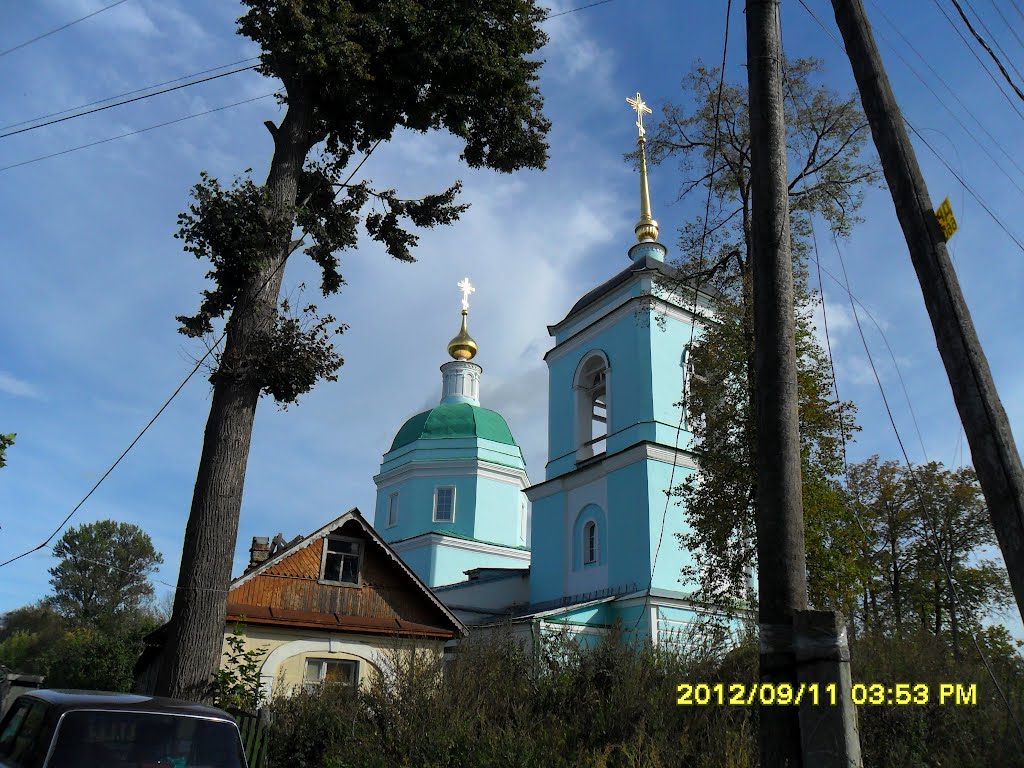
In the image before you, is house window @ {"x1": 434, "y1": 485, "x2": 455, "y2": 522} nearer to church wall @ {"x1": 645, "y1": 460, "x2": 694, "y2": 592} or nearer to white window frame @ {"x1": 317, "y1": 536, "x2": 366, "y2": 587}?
church wall @ {"x1": 645, "y1": 460, "x2": 694, "y2": 592}

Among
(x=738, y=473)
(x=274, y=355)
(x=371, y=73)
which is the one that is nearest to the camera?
(x=274, y=355)

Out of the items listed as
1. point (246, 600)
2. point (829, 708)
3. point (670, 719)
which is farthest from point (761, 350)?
point (246, 600)

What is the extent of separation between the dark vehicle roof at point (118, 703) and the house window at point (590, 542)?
18.0m

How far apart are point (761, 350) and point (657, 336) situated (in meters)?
19.4

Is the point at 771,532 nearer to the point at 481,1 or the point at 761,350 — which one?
the point at 761,350

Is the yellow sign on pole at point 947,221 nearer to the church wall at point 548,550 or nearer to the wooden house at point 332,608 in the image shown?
the wooden house at point 332,608

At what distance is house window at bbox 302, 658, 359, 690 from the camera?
16.9 meters

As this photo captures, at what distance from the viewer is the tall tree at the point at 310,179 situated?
885cm

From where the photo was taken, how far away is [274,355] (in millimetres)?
9414

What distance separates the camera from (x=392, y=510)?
36125mm

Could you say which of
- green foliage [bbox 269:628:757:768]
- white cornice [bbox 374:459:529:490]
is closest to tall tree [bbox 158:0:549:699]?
green foliage [bbox 269:628:757:768]

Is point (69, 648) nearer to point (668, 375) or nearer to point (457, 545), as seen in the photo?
point (457, 545)

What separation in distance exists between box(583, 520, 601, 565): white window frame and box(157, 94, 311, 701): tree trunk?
15497 millimetres

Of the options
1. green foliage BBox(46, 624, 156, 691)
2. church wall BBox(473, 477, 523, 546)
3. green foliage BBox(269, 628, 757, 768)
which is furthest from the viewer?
green foliage BBox(46, 624, 156, 691)
